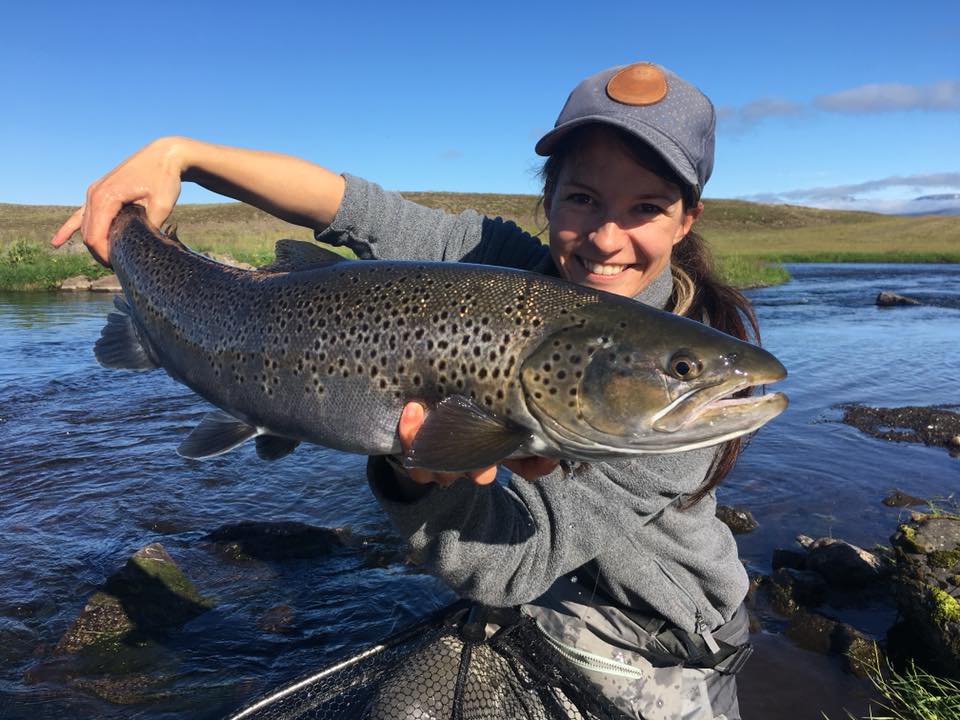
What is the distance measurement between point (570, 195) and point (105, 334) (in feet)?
8.64

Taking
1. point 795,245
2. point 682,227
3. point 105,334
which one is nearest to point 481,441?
point 682,227

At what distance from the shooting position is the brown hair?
3105 millimetres

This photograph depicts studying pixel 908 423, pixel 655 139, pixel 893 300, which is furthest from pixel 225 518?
pixel 893 300

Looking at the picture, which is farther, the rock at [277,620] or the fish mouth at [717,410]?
the rock at [277,620]

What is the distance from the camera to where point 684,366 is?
240 centimetres

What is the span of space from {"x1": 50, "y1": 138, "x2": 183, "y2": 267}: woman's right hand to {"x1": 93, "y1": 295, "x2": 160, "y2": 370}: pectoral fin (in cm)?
38

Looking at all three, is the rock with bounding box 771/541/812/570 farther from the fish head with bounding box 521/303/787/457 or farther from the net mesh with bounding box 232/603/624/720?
the fish head with bounding box 521/303/787/457

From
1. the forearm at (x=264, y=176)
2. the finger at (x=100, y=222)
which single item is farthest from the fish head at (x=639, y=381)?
the finger at (x=100, y=222)

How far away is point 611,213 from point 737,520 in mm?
5113

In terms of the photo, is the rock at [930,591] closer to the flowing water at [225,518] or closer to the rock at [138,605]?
the flowing water at [225,518]

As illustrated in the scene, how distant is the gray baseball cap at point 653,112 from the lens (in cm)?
298

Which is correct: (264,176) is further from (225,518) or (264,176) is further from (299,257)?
(225,518)

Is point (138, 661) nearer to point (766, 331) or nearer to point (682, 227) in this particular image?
point (682, 227)

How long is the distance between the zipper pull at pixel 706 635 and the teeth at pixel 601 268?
5.45ft
